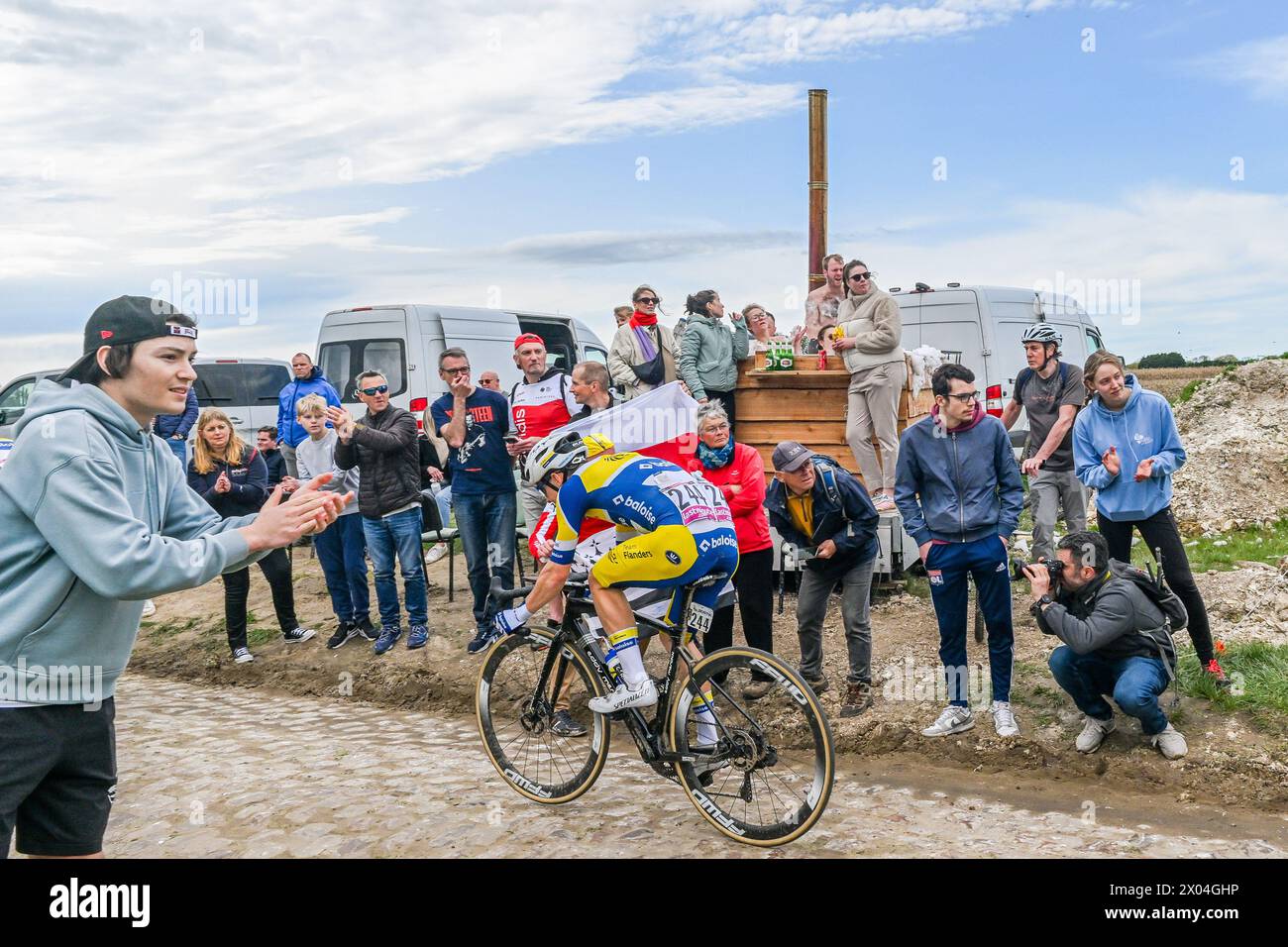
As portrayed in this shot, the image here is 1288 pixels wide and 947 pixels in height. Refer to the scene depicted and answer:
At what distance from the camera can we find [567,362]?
16.8 metres

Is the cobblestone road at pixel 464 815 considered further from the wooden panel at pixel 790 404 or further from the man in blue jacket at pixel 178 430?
the man in blue jacket at pixel 178 430

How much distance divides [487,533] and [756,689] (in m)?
4.50

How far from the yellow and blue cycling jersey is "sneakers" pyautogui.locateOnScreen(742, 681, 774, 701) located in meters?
0.65

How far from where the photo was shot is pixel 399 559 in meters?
9.14

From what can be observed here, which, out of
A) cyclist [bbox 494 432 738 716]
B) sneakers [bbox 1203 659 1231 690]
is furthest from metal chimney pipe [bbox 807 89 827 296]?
cyclist [bbox 494 432 738 716]

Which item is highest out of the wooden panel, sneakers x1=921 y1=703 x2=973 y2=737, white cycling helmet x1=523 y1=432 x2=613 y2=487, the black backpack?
the wooden panel

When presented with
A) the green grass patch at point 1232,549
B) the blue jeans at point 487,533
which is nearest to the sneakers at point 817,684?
the blue jeans at point 487,533

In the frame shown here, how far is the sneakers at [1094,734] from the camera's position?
6478mm

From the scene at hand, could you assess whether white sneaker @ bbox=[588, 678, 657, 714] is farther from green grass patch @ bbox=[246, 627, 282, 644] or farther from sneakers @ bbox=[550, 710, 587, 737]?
green grass patch @ bbox=[246, 627, 282, 644]

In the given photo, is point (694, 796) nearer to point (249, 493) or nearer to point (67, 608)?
point (67, 608)

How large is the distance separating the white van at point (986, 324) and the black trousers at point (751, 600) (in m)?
7.92

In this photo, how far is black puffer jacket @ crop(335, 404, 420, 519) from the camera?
9117 millimetres

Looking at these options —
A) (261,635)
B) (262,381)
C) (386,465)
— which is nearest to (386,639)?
(386,465)
